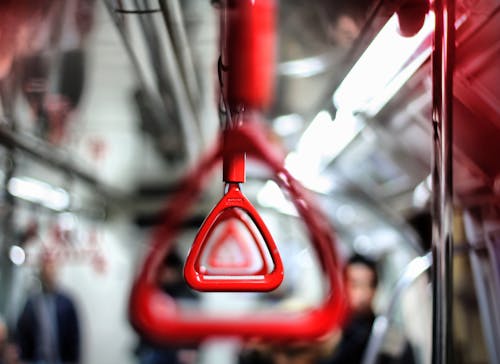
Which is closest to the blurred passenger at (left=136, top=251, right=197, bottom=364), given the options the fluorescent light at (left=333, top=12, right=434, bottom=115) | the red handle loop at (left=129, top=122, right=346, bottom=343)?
the fluorescent light at (left=333, top=12, right=434, bottom=115)

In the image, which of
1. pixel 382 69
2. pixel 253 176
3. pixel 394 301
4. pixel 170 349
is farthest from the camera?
pixel 170 349

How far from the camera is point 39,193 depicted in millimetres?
3629

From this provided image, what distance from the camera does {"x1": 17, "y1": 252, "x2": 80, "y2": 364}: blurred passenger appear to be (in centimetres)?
391

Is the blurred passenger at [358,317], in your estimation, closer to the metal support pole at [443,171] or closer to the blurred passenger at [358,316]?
the blurred passenger at [358,316]

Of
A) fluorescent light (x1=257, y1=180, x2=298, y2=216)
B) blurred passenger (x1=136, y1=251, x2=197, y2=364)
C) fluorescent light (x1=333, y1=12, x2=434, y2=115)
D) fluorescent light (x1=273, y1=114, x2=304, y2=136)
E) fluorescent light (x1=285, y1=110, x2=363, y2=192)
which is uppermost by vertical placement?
fluorescent light (x1=273, y1=114, x2=304, y2=136)

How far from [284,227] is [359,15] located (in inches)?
165

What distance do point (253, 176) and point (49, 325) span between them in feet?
5.52

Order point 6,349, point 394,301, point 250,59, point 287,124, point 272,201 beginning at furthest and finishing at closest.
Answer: point 272,201 < point 287,124 < point 6,349 < point 394,301 < point 250,59

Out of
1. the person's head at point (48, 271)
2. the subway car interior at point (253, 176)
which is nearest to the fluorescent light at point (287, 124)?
the subway car interior at point (253, 176)

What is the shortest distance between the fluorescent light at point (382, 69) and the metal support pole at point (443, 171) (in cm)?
13

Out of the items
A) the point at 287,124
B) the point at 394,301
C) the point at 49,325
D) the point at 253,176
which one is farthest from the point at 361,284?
the point at 49,325

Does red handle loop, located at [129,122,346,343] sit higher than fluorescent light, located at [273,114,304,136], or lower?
lower

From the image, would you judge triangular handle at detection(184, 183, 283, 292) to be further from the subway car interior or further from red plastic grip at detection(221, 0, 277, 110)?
red plastic grip at detection(221, 0, 277, 110)

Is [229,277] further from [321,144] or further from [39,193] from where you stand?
[39,193]
